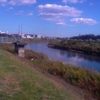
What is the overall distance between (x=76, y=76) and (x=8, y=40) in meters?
Result: 15.7

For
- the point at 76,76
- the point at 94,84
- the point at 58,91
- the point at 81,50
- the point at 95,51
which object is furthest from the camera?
the point at 81,50

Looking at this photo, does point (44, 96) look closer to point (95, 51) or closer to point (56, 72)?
point (56, 72)

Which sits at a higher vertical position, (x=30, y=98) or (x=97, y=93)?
(x=30, y=98)

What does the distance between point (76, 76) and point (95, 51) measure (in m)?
39.4

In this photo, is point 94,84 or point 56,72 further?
point 56,72

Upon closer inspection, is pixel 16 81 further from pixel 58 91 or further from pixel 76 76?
pixel 76 76

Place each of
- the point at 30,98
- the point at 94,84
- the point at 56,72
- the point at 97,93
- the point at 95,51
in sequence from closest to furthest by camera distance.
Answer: the point at 30,98 < the point at 97,93 < the point at 94,84 < the point at 56,72 < the point at 95,51

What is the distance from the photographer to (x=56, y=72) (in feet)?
46.9

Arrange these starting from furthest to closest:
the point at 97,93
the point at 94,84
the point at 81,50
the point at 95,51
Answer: the point at 81,50 → the point at 95,51 → the point at 94,84 → the point at 97,93

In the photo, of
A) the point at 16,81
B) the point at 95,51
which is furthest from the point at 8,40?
the point at 95,51

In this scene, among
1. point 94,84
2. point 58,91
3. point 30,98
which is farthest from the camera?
point 94,84

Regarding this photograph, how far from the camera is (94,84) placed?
10.7 m

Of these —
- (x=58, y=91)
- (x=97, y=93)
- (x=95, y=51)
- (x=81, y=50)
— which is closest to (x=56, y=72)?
(x=97, y=93)

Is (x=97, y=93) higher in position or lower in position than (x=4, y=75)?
lower
